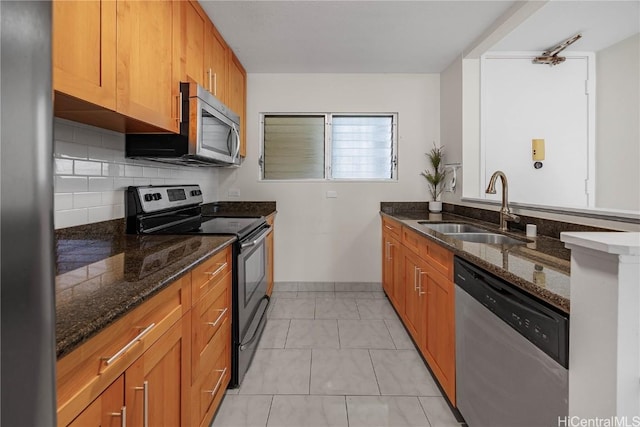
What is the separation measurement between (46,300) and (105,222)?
1.52m

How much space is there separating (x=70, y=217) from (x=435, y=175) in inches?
126

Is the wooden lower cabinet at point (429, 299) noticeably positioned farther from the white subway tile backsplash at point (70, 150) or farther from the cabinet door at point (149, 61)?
the white subway tile backsplash at point (70, 150)

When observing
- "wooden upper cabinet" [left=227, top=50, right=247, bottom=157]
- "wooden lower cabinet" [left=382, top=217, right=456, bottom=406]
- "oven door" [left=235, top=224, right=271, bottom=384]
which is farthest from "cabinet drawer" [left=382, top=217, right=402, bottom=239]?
"wooden upper cabinet" [left=227, top=50, right=247, bottom=157]

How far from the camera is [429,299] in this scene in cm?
195

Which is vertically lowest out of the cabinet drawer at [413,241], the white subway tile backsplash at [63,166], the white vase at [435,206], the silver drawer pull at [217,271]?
the silver drawer pull at [217,271]

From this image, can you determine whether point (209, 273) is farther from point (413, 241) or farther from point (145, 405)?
point (413, 241)

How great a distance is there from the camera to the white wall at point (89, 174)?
4.65ft

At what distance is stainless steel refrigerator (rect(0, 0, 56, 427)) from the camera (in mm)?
347

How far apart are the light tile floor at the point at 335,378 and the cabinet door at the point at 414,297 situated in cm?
15

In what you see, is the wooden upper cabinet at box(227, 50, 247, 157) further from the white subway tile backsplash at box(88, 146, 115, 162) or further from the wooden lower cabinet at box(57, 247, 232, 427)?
the wooden lower cabinet at box(57, 247, 232, 427)

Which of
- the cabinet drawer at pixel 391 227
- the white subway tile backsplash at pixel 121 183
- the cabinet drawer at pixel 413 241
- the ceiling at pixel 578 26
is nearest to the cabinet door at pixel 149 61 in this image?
the white subway tile backsplash at pixel 121 183

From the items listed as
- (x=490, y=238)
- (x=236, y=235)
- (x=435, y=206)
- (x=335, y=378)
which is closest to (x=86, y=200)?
(x=236, y=235)

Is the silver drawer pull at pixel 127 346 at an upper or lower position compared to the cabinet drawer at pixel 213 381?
upper

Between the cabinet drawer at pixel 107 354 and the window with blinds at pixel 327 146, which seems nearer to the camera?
the cabinet drawer at pixel 107 354
